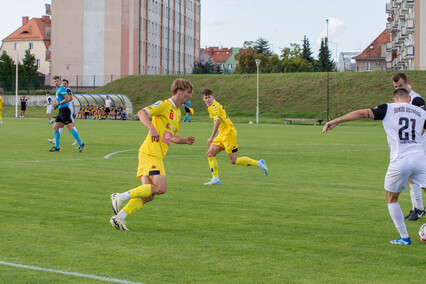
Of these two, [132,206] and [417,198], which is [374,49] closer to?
[417,198]

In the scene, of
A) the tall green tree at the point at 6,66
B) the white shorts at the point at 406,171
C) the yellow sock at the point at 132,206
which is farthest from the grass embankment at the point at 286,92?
the white shorts at the point at 406,171

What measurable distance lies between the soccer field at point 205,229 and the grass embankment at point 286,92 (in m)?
44.0

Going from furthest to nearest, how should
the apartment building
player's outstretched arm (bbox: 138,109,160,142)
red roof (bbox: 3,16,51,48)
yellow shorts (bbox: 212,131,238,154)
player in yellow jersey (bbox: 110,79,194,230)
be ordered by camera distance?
red roof (bbox: 3,16,51,48)
the apartment building
yellow shorts (bbox: 212,131,238,154)
player in yellow jersey (bbox: 110,79,194,230)
player's outstretched arm (bbox: 138,109,160,142)

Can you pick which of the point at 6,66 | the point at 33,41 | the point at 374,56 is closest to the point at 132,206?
the point at 6,66

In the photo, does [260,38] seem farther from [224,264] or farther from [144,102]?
[224,264]

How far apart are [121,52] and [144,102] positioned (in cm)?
2018

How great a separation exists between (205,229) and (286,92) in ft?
199

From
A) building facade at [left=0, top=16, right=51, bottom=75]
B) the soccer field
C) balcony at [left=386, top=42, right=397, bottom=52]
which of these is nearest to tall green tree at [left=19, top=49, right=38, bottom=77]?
building facade at [left=0, top=16, right=51, bottom=75]

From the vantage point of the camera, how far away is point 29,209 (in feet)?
31.9

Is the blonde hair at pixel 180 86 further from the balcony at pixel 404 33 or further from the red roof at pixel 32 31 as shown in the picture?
the red roof at pixel 32 31

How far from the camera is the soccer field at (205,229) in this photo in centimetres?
625

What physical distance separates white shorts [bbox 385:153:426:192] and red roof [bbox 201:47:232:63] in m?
180

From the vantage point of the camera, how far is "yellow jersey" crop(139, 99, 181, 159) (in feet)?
27.4

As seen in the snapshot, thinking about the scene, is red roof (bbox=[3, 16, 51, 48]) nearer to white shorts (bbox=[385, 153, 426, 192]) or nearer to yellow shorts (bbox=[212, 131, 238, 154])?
yellow shorts (bbox=[212, 131, 238, 154])
